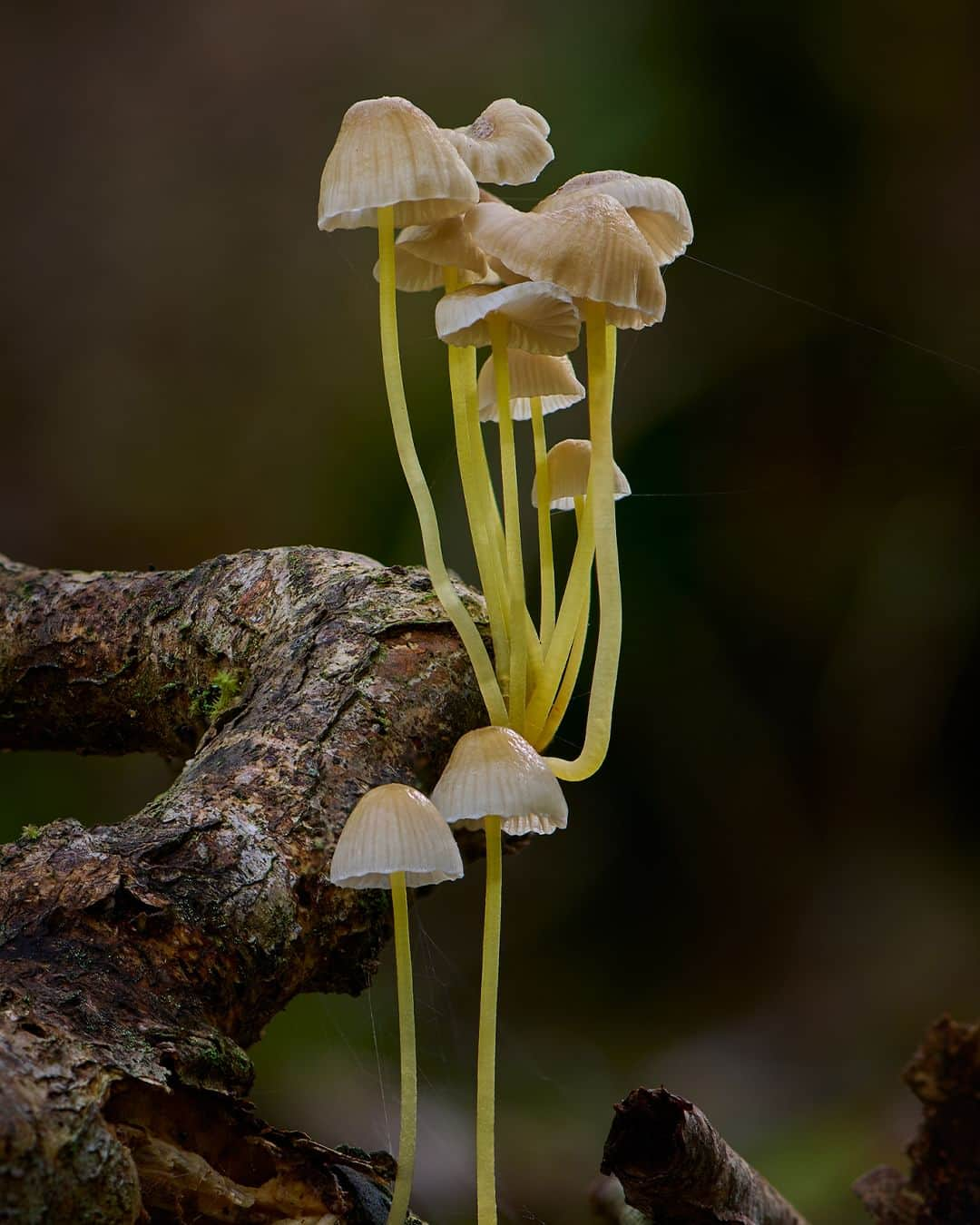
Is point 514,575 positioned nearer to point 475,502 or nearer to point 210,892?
point 475,502

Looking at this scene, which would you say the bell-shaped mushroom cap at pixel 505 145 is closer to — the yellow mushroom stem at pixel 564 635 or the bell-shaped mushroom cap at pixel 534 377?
the bell-shaped mushroom cap at pixel 534 377

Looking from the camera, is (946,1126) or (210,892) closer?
(210,892)

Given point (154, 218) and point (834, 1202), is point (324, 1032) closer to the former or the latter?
point (834, 1202)

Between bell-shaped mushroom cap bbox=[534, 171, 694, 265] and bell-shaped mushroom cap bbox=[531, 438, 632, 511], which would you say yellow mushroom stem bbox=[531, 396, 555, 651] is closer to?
bell-shaped mushroom cap bbox=[531, 438, 632, 511]

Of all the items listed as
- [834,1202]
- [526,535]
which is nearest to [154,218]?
[526,535]

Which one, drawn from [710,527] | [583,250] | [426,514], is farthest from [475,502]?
[710,527]

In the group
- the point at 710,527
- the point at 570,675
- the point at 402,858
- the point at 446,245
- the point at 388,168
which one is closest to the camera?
the point at 402,858

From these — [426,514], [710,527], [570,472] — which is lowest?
[426,514]
